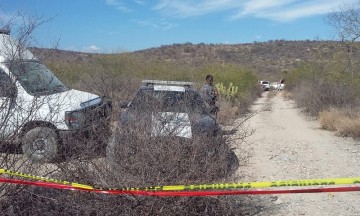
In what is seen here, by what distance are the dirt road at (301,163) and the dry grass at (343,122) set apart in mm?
368

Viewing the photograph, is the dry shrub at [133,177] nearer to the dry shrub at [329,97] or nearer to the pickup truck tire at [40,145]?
the pickup truck tire at [40,145]

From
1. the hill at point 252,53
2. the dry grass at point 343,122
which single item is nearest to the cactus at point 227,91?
the dry grass at point 343,122

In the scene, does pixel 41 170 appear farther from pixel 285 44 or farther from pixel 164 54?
pixel 285 44

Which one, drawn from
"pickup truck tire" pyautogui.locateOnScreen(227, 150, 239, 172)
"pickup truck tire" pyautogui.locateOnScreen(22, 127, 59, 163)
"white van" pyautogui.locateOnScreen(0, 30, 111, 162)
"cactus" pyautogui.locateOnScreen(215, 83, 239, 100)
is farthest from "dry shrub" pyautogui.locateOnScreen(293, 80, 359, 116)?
"pickup truck tire" pyautogui.locateOnScreen(22, 127, 59, 163)

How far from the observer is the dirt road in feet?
20.2

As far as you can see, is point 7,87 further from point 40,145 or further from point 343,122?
point 343,122

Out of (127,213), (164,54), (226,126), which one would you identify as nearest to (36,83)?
(226,126)

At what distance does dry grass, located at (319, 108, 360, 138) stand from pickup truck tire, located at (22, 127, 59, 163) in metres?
11.1

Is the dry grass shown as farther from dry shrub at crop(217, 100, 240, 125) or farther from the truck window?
the truck window

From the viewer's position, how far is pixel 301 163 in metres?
9.52

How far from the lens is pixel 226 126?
6141 millimetres

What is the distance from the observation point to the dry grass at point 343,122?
45.2 ft

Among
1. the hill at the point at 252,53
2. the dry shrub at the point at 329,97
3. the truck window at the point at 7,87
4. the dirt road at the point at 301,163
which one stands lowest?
the dirt road at the point at 301,163

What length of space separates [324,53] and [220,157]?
22413 millimetres
